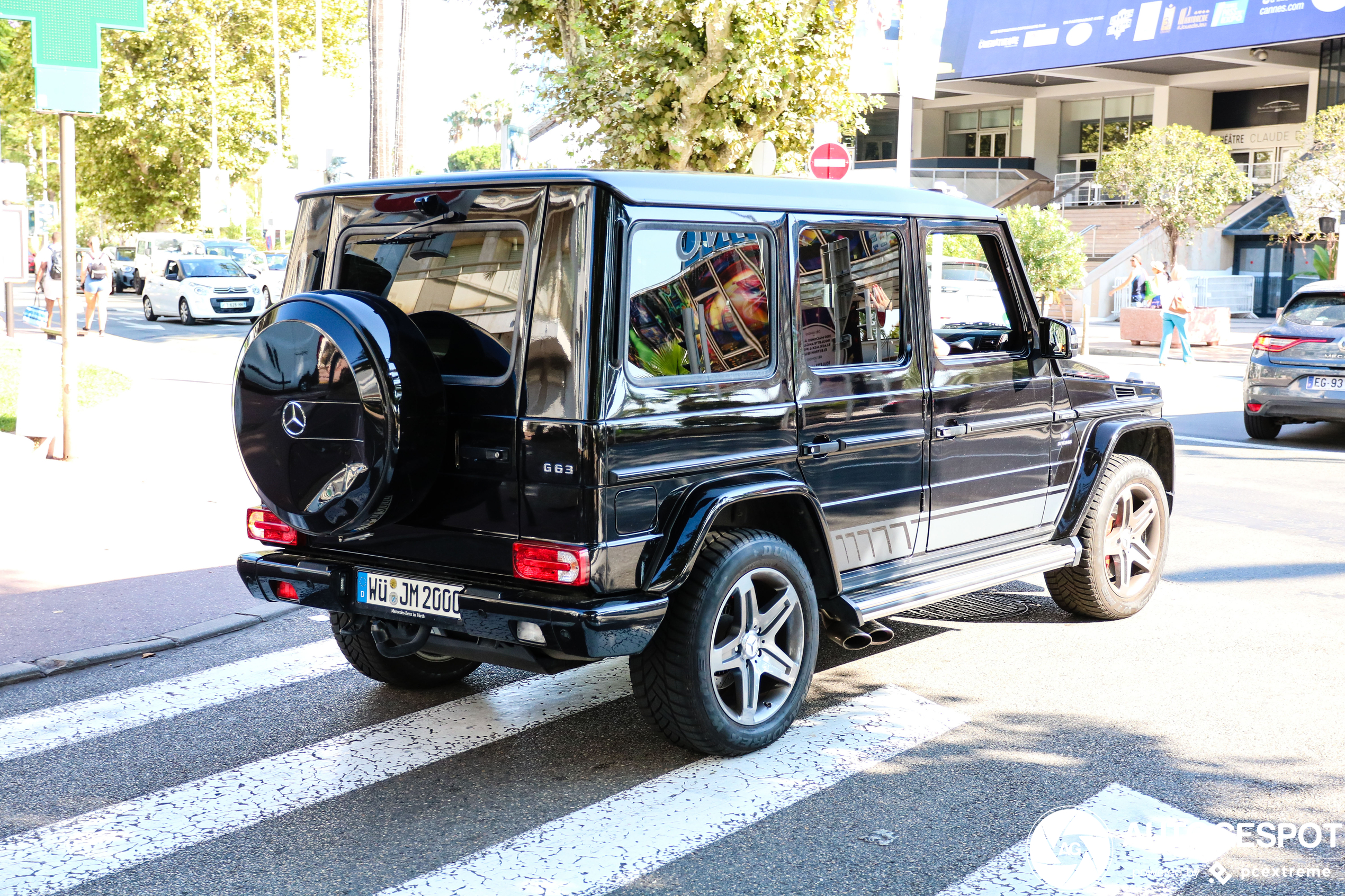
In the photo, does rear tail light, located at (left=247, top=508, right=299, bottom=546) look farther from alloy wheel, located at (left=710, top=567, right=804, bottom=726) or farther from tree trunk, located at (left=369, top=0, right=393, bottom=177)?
tree trunk, located at (left=369, top=0, right=393, bottom=177)

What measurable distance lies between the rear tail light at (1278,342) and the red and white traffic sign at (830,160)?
4.74 m

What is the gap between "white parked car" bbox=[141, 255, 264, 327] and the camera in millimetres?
30984

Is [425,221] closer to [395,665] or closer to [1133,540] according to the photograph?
[395,665]

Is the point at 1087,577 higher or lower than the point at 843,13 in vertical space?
lower

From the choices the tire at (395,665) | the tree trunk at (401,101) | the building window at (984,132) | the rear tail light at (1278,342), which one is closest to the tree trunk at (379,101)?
the tree trunk at (401,101)

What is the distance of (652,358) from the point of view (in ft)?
14.5

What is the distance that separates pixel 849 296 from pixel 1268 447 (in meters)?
9.48

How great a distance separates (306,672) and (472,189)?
2448 mm

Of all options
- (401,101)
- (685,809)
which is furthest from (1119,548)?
(401,101)

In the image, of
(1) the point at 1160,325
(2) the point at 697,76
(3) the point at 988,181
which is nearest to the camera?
(2) the point at 697,76

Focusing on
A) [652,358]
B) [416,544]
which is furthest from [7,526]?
[652,358]

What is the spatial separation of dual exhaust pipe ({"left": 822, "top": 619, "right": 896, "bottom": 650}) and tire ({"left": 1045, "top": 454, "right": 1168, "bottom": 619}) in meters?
1.49

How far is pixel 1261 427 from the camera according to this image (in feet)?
43.7

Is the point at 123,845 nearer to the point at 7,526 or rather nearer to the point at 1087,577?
the point at 1087,577
